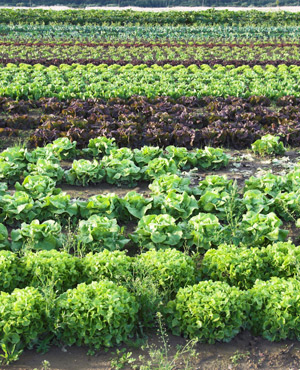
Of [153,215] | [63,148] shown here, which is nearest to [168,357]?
[153,215]

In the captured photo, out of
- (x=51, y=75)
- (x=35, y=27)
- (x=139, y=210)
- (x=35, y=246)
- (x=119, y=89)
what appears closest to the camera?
(x=35, y=246)

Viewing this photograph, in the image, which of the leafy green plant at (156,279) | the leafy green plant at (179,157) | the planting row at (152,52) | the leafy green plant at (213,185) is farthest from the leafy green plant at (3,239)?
the planting row at (152,52)

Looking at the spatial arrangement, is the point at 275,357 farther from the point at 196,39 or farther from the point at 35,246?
the point at 196,39

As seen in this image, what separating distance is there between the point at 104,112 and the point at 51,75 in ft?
16.4

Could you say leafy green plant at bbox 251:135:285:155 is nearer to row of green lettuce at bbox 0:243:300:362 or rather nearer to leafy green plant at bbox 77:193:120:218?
leafy green plant at bbox 77:193:120:218

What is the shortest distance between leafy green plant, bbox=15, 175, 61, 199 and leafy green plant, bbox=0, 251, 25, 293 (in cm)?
192

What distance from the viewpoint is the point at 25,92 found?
526 inches

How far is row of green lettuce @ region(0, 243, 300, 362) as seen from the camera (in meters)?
4.65

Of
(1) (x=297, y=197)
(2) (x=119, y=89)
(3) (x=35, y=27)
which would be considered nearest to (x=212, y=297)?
(1) (x=297, y=197)

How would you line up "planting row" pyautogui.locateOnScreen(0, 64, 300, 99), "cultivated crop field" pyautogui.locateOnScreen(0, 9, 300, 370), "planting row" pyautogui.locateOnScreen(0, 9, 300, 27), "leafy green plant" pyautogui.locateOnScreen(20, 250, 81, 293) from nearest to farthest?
"cultivated crop field" pyautogui.locateOnScreen(0, 9, 300, 370) < "leafy green plant" pyautogui.locateOnScreen(20, 250, 81, 293) < "planting row" pyautogui.locateOnScreen(0, 64, 300, 99) < "planting row" pyautogui.locateOnScreen(0, 9, 300, 27)

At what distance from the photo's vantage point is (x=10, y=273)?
5180 millimetres

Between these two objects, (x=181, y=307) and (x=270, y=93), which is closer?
(x=181, y=307)

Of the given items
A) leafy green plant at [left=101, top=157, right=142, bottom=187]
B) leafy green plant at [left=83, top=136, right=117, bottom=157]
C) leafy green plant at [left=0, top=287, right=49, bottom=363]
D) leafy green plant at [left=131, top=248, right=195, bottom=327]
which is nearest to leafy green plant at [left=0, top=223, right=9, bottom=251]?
leafy green plant at [left=0, top=287, right=49, bottom=363]

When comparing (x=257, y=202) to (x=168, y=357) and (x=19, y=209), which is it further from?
(x=19, y=209)
